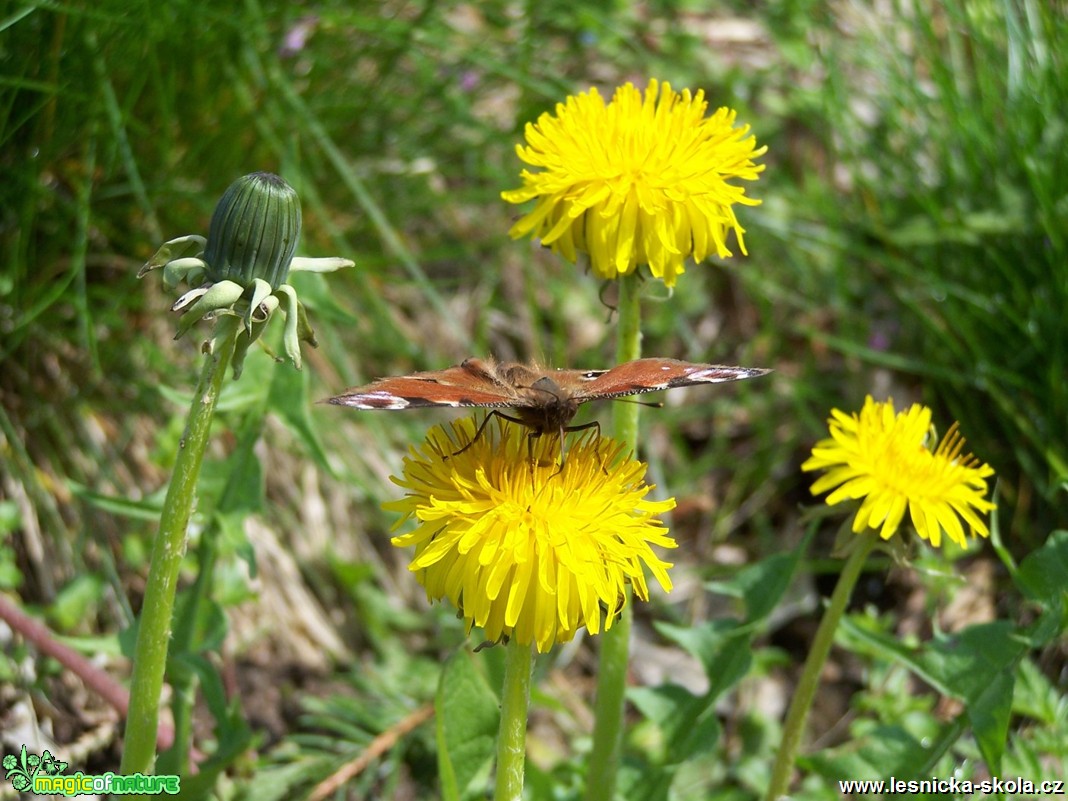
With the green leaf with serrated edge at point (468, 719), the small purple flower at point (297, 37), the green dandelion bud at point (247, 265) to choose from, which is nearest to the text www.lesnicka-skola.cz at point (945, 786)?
the green leaf with serrated edge at point (468, 719)

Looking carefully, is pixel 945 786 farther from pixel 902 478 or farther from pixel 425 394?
pixel 425 394

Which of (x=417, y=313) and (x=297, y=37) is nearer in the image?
(x=297, y=37)

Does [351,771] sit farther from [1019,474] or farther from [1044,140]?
[1044,140]

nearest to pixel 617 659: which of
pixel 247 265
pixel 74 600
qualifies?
pixel 247 265

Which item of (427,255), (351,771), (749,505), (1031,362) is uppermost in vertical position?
(427,255)

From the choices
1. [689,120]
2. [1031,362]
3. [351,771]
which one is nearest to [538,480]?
[689,120]
